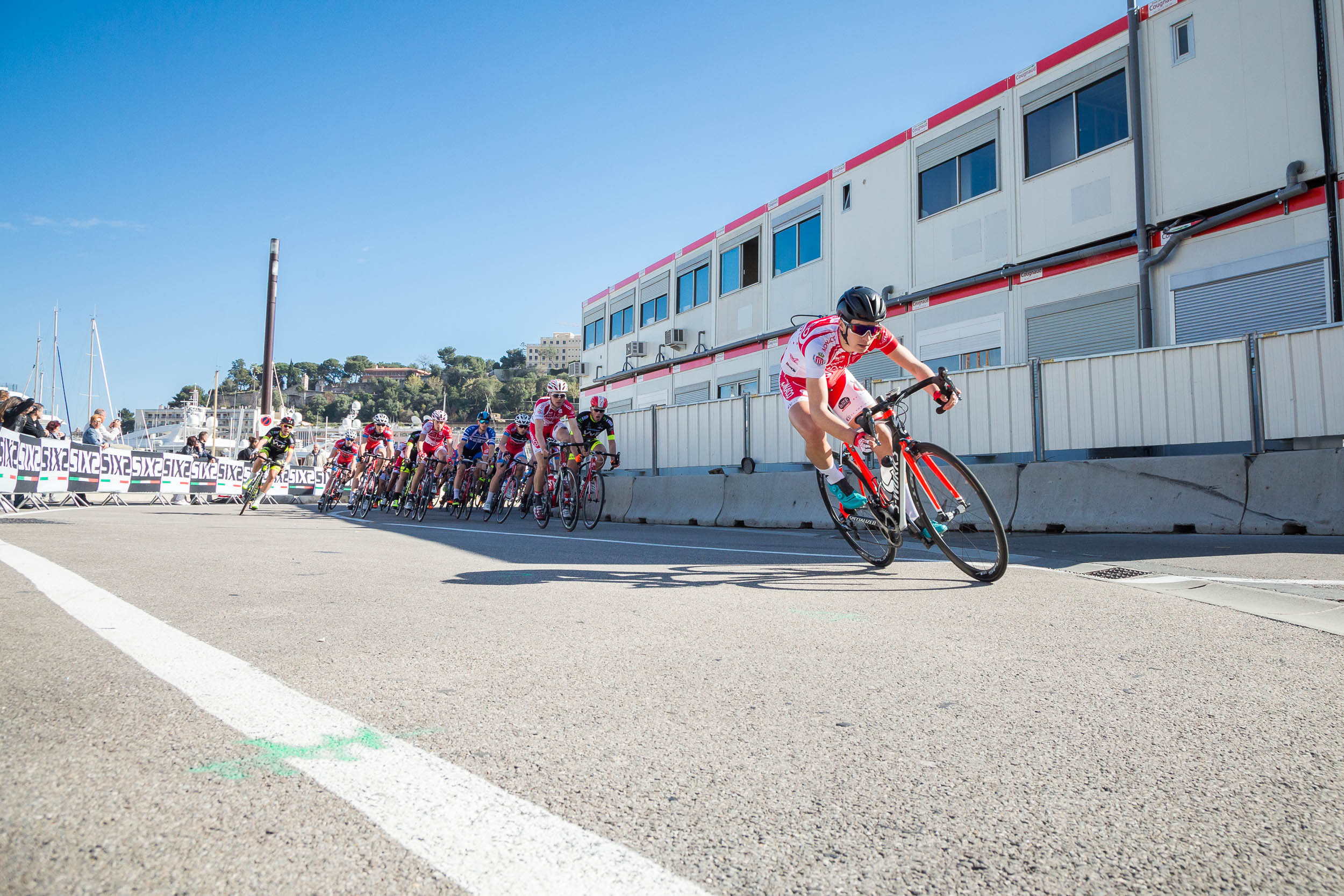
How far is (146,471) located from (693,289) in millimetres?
15665

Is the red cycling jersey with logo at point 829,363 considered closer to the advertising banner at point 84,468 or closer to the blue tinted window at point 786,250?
the blue tinted window at point 786,250

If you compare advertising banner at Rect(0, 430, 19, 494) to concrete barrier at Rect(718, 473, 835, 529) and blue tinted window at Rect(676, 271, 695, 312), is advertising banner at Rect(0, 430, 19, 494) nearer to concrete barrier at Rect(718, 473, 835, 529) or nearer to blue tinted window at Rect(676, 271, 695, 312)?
concrete barrier at Rect(718, 473, 835, 529)

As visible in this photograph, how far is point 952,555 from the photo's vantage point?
530 cm

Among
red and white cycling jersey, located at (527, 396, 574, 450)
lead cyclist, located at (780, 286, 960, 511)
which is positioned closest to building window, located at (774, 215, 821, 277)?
red and white cycling jersey, located at (527, 396, 574, 450)

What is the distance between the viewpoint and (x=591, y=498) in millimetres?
11125

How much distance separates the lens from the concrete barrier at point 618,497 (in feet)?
53.0

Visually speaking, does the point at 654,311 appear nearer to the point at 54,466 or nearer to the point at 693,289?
the point at 693,289

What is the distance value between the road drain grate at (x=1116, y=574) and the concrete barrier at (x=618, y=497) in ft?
36.4

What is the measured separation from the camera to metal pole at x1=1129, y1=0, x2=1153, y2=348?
13.1 metres

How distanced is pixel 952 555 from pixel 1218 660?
7.68 feet

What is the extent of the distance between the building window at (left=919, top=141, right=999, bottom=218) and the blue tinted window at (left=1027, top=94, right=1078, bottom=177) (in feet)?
2.28

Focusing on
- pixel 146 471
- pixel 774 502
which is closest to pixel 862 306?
pixel 774 502

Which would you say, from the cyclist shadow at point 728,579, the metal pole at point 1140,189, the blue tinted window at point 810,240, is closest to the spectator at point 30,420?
the cyclist shadow at point 728,579

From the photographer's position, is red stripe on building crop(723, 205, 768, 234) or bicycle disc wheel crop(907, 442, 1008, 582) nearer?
bicycle disc wheel crop(907, 442, 1008, 582)
